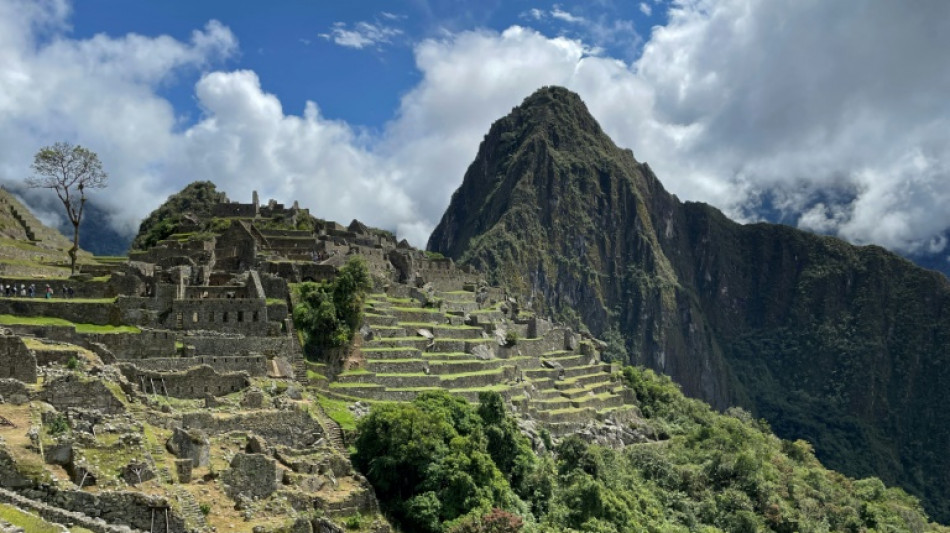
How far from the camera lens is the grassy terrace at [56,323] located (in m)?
24.8

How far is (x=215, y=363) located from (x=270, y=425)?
4444 millimetres

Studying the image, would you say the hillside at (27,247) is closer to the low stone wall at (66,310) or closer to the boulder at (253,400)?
the low stone wall at (66,310)

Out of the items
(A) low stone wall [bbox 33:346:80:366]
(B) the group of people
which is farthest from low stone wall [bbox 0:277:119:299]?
(A) low stone wall [bbox 33:346:80:366]

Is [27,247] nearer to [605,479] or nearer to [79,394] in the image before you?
[79,394]

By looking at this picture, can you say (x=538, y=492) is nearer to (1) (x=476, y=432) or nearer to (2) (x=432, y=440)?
(1) (x=476, y=432)

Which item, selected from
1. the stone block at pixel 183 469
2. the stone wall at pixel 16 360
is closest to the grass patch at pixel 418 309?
the stone block at pixel 183 469

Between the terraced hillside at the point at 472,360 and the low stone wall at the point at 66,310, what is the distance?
32.1ft

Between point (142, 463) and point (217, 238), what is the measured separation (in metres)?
26.9

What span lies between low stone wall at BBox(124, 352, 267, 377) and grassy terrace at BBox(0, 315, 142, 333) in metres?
1.69

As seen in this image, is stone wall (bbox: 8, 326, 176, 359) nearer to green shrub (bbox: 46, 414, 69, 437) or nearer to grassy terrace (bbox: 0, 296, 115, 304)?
grassy terrace (bbox: 0, 296, 115, 304)

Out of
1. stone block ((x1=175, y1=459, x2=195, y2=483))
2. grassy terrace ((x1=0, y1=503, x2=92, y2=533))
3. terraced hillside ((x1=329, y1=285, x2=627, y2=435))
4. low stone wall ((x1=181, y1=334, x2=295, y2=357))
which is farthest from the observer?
terraced hillside ((x1=329, y1=285, x2=627, y2=435))

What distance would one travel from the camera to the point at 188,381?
2509 centimetres

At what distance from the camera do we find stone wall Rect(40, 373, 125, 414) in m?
18.7

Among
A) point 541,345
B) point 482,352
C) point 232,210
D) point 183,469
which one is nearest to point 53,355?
point 183,469
